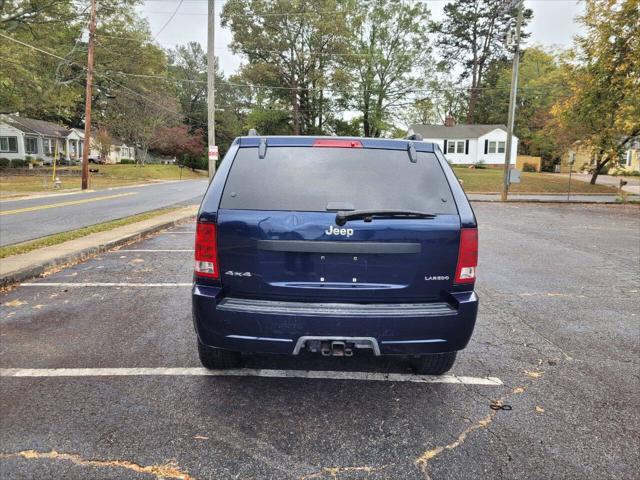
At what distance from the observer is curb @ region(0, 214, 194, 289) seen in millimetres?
6232

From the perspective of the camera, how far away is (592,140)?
907 inches

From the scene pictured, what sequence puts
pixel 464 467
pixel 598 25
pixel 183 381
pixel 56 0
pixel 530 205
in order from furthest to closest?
pixel 56 0 < pixel 530 205 < pixel 598 25 < pixel 183 381 < pixel 464 467

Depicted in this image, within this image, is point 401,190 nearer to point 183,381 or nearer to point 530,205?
point 183,381

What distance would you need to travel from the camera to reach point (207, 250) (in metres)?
3.02

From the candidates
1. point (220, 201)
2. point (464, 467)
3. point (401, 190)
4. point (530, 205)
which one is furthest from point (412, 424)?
point (530, 205)

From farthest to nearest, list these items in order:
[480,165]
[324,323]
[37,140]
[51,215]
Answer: [37,140]
[480,165]
[51,215]
[324,323]

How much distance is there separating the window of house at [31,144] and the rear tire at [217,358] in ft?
179

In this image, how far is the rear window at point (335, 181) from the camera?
3.02 metres

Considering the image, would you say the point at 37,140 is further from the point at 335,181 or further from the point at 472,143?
the point at 335,181

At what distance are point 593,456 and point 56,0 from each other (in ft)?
123

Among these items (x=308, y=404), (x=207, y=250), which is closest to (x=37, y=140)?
(x=207, y=250)

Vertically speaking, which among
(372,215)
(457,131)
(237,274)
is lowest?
(237,274)

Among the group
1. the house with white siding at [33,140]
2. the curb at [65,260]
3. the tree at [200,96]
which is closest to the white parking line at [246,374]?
the curb at [65,260]

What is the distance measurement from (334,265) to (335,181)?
0.59m
